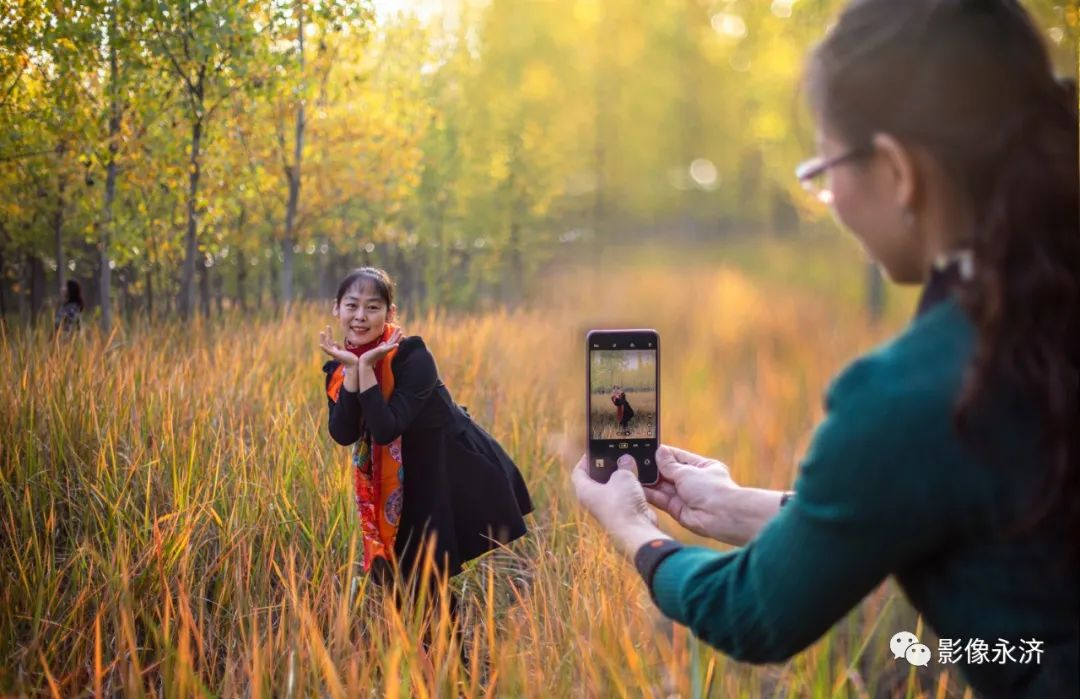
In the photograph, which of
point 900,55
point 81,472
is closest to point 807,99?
point 900,55

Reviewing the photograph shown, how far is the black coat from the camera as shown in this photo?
1.75m

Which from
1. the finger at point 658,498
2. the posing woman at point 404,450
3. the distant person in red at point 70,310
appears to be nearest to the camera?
the finger at point 658,498

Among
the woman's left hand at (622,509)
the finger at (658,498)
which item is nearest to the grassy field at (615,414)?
the finger at (658,498)

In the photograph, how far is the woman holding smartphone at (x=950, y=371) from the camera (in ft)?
2.02

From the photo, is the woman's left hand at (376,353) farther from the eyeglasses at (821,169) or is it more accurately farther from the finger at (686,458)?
the eyeglasses at (821,169)

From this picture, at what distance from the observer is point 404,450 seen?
1.85 metres

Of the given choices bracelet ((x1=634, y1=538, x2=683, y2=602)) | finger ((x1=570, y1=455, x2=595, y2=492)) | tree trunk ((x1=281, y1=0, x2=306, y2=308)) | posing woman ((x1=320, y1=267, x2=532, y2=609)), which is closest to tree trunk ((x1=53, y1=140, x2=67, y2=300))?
tree trunk ((x1=281, y1=0, x2=306, y2=308))

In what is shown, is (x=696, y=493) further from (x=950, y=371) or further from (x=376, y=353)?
(x=376, y=353)

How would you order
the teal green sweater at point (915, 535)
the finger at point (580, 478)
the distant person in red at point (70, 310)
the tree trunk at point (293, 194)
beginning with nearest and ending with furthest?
the teal green sweater at point (915, 535)
the finger at point (580, 478)
the distant person in red at point (70, 310)
the tree trunk at point (293, 194)

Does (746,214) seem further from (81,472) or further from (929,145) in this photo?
(929,145)

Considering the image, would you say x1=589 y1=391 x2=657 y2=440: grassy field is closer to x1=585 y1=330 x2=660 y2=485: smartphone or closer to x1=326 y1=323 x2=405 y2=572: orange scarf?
x1=585 y1=330 x2=660 y2=485: smartphone

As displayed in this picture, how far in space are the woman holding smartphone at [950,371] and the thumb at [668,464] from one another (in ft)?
1.45

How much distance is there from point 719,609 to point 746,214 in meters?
9.04

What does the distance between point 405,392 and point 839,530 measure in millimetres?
1187
